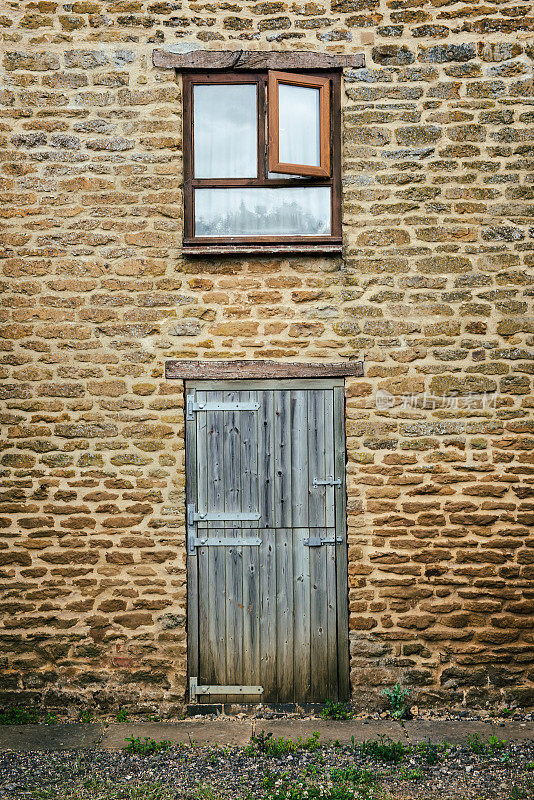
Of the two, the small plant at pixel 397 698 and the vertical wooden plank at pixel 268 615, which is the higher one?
the vertical wooden plank at pixel 268 615

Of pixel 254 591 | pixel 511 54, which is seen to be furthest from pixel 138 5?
pixel 254 591

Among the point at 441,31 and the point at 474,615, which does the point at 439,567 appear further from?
the point at 441,31

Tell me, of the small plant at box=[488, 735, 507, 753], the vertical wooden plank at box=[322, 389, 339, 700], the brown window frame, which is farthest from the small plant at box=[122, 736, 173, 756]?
the brown window frame

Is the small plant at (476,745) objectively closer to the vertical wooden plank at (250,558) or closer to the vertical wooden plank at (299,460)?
the vertical wooden plank at (250,558)

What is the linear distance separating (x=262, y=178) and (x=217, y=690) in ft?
13.0

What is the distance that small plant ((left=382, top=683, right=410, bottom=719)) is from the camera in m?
5.07

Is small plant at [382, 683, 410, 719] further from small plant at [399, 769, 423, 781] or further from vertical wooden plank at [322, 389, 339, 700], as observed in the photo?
small plant at [399, 769, 423, 781]

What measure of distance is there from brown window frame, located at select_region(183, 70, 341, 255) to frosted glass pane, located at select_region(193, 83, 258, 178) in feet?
0.16

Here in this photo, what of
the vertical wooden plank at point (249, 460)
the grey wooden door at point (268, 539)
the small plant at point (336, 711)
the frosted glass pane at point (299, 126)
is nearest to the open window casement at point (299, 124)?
the frosted glass pane at point (299, 126)

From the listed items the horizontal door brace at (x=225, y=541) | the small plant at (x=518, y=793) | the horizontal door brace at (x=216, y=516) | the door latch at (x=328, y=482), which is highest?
the door latch at (x=328, y=482)

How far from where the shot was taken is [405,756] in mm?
4461

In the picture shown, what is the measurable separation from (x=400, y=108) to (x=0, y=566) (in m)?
4.62

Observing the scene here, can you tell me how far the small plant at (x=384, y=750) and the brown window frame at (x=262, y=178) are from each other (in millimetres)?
3528

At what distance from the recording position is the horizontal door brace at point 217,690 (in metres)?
5.15
